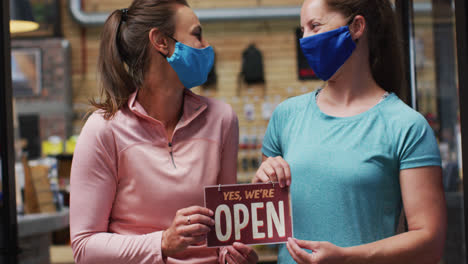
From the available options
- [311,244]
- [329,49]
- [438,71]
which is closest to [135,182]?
[311,244]

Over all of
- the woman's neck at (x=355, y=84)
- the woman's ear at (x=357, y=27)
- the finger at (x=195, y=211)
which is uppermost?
the woman's ear at (x=357, y=27)

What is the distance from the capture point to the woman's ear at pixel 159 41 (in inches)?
62.5

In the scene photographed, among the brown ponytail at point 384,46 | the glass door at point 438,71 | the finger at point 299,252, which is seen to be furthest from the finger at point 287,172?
the glass door at point 438,71

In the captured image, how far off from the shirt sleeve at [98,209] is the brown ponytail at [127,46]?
15cm

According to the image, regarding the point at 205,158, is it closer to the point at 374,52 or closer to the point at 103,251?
the point at 103,251

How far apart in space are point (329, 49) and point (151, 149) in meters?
0.64

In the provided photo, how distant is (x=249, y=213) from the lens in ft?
4.43

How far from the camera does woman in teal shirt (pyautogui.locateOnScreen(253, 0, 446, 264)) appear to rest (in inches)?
48.6

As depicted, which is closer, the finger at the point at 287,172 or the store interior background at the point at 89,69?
the finger at the point at 287,172

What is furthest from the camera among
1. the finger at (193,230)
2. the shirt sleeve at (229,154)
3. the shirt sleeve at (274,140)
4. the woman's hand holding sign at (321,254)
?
the shirt sleeve at (229,154)

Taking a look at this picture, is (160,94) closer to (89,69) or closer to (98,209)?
(98,209)

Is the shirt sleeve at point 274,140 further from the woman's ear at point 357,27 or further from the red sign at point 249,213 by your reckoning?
the woman's ear at point 357,27

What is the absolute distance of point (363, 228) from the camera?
→ 1.31 meters

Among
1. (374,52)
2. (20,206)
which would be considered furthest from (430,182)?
(20,206)
